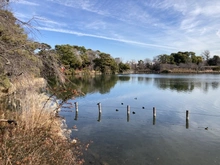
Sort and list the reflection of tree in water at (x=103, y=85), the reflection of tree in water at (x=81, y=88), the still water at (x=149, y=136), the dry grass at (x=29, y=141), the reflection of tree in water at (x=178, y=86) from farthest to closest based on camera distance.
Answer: the reflection of tree in water at (x=103, y=85)
the reflection of tree in water at (x=178, y=86)
the still water at (x=149, y=136)
the reflection of tree in water at (x=81, y=88)
the dry grass at (x=29, y=141)

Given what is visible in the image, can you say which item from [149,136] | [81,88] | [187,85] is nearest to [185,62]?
[187,85]

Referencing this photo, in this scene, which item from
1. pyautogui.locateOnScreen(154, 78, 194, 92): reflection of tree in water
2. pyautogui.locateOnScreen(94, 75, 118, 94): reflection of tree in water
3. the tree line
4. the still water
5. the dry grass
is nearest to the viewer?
the dry grass

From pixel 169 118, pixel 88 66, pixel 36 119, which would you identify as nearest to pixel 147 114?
pixel 169 118

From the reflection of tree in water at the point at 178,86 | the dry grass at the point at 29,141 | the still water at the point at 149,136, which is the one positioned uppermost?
the dry grass at the point at 29,141

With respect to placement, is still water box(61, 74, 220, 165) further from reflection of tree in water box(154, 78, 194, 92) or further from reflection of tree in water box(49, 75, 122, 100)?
reflection of tree in water box(154, 78, 194, 92)

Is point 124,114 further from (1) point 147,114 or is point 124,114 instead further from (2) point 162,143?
(2) point 162,143

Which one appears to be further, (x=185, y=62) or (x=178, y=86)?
(x=185, y=62)

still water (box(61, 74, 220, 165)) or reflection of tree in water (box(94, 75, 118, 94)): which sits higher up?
reflection of tree in water (box(94, 75, 118, 94))

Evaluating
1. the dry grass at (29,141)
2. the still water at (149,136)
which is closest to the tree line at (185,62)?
the still water at (149,136)

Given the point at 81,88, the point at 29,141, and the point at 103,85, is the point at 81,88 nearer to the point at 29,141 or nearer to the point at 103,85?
the point at 103,85

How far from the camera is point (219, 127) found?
1132cm

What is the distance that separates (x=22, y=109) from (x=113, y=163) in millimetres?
3846

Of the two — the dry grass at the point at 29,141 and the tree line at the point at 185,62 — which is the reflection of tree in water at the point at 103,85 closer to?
the dry grass at the point at 29,141

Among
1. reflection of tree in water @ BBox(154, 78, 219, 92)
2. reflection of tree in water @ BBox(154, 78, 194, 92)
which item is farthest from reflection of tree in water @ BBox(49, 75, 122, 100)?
reflection of tree in water @ BBox(154, 78, 219, 92)
